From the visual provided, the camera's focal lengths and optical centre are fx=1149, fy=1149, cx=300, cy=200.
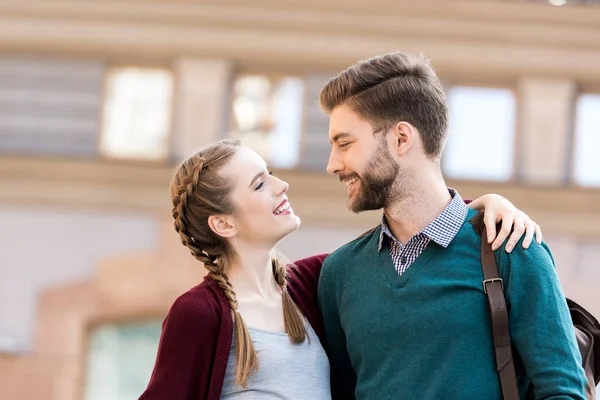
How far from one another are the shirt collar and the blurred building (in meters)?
6.28

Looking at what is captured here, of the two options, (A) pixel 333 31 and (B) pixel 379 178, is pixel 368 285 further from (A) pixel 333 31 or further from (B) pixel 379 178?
(A) pixel 333 31

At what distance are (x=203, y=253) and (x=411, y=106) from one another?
2.92 feet

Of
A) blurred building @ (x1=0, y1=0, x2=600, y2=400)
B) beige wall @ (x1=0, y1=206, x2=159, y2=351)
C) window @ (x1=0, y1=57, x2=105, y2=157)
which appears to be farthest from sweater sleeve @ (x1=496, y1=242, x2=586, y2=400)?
window @ (x1=0, y1=57, x2=105, y2=157)

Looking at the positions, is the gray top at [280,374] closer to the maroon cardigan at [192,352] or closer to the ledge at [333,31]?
the maroon cardigan at [192,352]

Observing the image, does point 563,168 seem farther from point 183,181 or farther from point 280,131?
point 183,181

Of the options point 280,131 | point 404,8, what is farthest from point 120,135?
point 404,8

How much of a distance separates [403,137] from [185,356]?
955 mm

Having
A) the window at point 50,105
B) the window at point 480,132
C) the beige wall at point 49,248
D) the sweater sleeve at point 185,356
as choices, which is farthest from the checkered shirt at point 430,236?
the window at point 50,105

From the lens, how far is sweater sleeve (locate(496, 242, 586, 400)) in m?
3.12

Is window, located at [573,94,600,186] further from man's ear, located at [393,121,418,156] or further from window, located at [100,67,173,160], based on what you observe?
man's ear, located at [393,121,418,156]

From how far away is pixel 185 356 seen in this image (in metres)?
3.53

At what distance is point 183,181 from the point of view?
3867 millimetres

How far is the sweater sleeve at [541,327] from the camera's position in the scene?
10.2ft

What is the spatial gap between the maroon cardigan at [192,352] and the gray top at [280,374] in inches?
2.5
